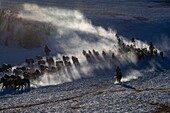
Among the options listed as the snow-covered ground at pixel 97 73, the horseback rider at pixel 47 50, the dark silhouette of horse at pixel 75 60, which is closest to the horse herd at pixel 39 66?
the dark silhouette of horse at pixel 75 60

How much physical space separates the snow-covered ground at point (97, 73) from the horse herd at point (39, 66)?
823mm

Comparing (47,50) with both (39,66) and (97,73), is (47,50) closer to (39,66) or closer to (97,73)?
(39,66)

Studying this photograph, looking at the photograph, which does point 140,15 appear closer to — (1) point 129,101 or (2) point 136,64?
(2) point 136,64

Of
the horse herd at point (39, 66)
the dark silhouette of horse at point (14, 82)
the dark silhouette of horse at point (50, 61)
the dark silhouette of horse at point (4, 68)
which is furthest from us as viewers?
the dark silhouette of horse at point (50, 61)

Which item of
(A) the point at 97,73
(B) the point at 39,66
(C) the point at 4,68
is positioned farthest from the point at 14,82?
(A) the point at 97,73

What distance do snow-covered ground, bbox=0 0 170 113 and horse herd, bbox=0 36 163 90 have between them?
82 cm

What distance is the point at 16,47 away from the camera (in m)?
62.2

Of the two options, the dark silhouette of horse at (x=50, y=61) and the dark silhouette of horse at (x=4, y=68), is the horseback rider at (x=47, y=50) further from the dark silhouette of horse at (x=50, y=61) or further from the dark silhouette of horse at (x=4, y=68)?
the dark silhouette of horse at (x=4, y=68)

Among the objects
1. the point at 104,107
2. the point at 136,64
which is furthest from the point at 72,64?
the point at 104,107

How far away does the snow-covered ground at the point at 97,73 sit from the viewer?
33775 millimetres

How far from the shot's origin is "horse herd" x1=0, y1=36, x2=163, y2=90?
4219cm

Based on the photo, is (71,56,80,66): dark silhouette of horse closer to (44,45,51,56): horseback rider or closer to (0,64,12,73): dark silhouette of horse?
(44,45,51,56): horseback rider

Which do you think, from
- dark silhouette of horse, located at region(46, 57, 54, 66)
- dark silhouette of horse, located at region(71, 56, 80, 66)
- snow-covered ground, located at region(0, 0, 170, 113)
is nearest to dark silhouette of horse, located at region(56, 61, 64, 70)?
snow-covered ground, located at region(0, 0, 170, 113)

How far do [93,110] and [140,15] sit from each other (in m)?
61.0
